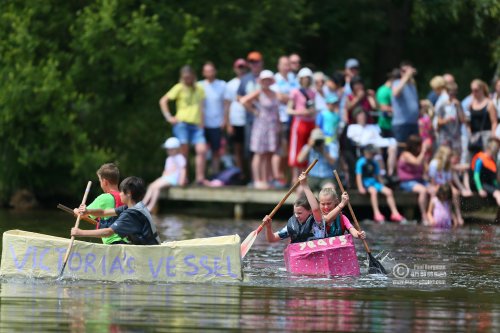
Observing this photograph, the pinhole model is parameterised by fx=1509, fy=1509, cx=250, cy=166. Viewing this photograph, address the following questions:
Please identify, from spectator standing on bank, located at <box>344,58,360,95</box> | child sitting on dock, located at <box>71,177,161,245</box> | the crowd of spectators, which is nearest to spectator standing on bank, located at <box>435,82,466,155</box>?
the crowd of spectators

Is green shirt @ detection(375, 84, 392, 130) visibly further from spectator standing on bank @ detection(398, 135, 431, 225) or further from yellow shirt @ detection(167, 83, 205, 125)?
yellow shirt @ detection(167, 83, 205, 125)

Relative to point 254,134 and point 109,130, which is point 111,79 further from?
point 254,134

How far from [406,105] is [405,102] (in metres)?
0.06

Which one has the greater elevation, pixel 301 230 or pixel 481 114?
pixel 481 114

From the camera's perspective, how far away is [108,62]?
2748 cm

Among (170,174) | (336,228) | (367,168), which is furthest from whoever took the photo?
(170,174)

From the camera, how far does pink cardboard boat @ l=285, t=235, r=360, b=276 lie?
53.6 ft

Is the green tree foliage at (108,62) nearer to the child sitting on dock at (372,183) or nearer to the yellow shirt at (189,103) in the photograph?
the yellow shirt at (189,103)

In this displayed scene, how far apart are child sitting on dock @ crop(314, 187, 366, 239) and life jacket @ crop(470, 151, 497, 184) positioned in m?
7.35

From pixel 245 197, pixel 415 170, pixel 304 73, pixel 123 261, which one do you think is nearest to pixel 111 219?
pixel 123 261

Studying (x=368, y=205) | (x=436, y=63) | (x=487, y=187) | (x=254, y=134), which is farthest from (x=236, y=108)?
(x=436, y=63)

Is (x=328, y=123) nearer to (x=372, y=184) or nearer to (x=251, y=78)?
(x=372, y=184)

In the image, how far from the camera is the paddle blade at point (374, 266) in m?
16.6

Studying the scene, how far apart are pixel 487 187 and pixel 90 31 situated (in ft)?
24.7
